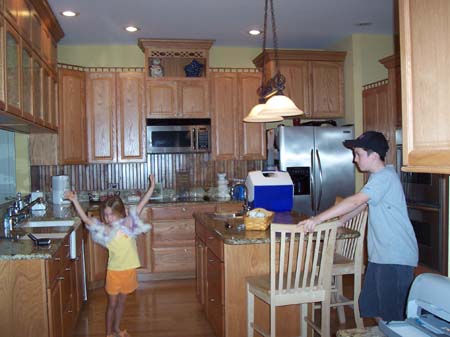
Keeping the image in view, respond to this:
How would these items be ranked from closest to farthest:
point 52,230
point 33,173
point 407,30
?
1. point 407,30
2. point 52,230
3. point 33,173

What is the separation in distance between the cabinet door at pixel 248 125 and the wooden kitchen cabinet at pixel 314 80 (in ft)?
0.85

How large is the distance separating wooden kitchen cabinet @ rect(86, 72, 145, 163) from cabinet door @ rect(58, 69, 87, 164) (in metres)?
0.08

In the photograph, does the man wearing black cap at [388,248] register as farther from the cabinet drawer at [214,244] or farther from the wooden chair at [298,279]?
the cabinet drawer at [214,244]

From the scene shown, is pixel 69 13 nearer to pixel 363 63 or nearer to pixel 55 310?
pixel 55 310

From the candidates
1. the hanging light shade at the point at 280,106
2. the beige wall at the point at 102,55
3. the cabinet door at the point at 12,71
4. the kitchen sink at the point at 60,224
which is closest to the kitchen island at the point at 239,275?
the hanging light shade at the point at 280,106

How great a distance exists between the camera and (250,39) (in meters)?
5.42

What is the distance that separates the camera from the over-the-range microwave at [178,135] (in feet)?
17.4

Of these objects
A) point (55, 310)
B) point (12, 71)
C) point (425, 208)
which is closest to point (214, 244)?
point (55, 310)

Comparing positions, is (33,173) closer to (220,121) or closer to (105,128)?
(105,128)

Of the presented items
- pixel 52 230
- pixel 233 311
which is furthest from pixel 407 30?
pixel 52 230

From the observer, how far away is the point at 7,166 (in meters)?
4.31

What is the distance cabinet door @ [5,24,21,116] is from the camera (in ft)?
9.25

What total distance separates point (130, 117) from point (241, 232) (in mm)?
2789

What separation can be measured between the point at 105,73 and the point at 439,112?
15.1 ft
